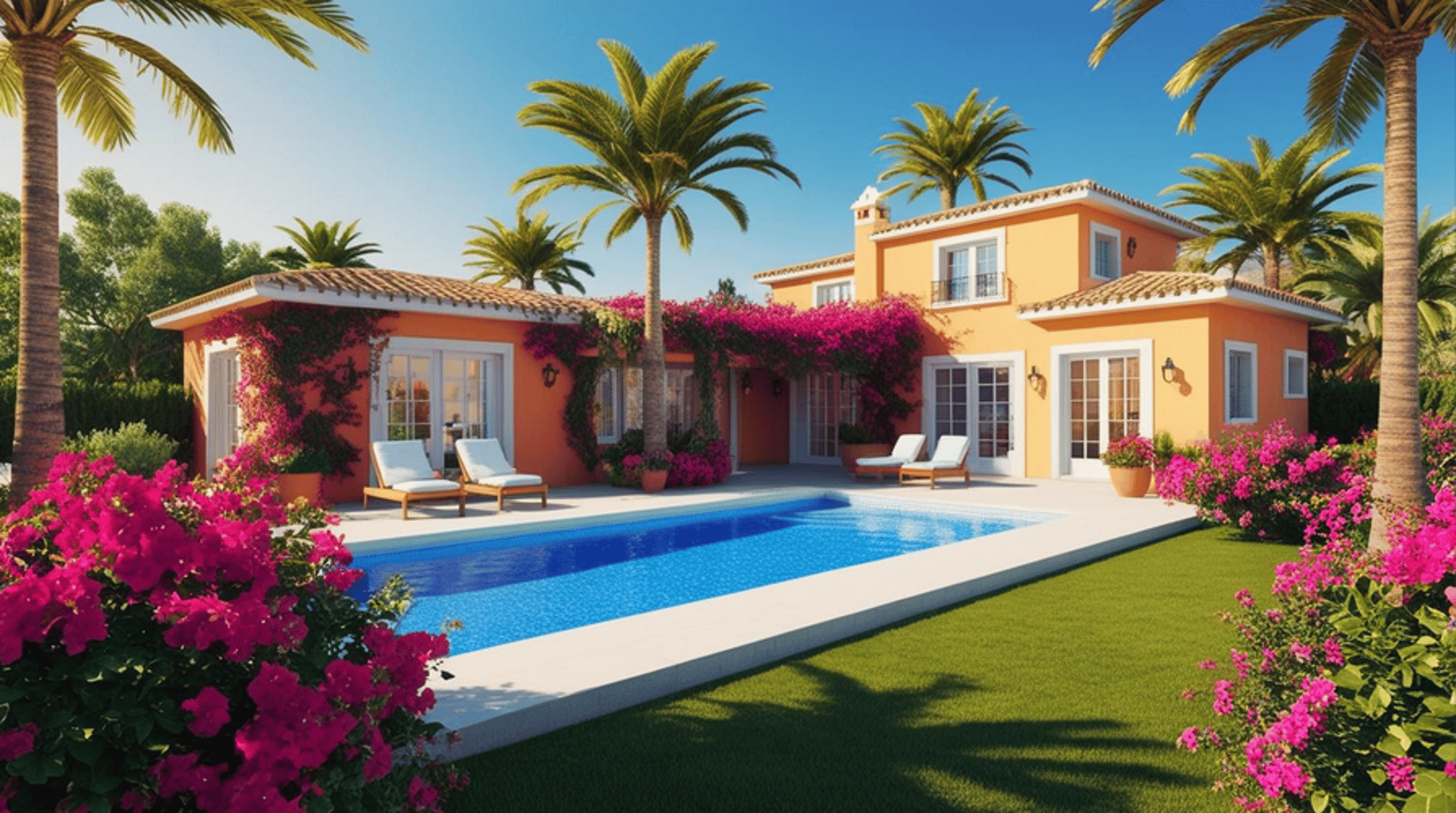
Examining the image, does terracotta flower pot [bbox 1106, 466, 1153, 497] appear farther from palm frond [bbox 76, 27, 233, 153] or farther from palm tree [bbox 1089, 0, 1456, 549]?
palm frond [bbox 76, 27, 233, 153]

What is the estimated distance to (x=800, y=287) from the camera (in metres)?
26.6

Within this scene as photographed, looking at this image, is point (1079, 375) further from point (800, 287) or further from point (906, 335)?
point (800, 287)

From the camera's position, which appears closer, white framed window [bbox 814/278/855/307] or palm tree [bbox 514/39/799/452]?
palm tree [bbox 514/39/799/452]

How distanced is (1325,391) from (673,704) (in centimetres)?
2047

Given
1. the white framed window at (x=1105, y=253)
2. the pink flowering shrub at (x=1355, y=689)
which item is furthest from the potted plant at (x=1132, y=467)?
the pink flowering shrub at (x=1355, y=689)

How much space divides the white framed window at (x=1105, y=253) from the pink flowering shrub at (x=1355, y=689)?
1630 cm

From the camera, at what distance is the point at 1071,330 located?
17.3 m

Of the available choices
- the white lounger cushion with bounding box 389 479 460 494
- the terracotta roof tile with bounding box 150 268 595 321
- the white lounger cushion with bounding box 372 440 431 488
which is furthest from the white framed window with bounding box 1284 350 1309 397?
the white lounger cushion with bounding box 372 440 431 488

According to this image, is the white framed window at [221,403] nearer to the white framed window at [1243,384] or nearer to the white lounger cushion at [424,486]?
the white lounger cushion at [424,486]

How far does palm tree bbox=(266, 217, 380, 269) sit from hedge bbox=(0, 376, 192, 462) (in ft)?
37.8

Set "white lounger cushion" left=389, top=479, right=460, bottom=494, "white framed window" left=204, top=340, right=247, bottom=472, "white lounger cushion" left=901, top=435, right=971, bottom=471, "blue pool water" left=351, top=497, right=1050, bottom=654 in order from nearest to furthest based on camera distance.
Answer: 1. "blue pool water" left=351, top=497, right=1050, bottom=654
2. "white lounger cushion" left=389, top=479, right=460, bottom=494
3. "white lounger cushion" left=901, top=435, right=971, bottom=471
4. "white framed window" left=204, top=340, right=247, bottom=472

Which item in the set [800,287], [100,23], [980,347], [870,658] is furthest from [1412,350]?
[800,287]

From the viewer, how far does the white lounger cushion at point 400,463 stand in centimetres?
1305

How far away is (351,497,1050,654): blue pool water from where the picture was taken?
762 centimetres
